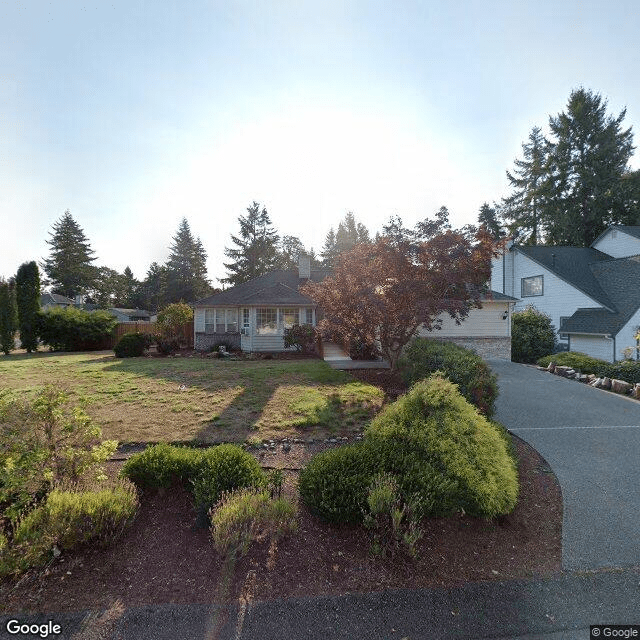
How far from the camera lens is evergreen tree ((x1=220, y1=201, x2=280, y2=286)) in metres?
41.9

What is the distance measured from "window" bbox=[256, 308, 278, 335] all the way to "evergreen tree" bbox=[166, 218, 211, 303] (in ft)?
92.5

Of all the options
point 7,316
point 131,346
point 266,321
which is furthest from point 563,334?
point 7,316

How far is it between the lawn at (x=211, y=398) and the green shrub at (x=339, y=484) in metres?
2.25

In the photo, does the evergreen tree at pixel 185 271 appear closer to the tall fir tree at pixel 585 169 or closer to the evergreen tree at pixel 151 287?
the evergreen tree at pixel 151 287

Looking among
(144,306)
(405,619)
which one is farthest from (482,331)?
(144,306)

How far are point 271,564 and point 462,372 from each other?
15.9 feet

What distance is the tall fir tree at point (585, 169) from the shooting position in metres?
30.0

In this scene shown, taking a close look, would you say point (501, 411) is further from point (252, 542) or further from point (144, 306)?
point (144, 306)

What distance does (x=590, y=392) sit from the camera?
32.7 feet

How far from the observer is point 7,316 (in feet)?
59.7

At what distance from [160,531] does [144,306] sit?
60.6m

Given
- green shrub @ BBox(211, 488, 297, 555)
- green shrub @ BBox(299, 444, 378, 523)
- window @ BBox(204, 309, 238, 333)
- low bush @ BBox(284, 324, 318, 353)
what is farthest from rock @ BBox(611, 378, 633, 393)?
window @ BBox(204, 309, 238, 333)

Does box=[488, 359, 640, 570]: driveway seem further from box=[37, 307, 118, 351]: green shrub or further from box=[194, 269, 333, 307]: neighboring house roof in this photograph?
box=[37, 307, 118, 351]: green shrub

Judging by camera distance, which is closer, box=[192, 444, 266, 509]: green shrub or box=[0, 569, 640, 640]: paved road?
box=[0, 569, 640, 640]: paved road
